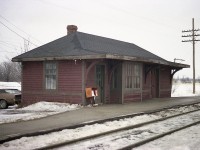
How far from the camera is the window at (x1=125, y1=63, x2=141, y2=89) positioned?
18469mm

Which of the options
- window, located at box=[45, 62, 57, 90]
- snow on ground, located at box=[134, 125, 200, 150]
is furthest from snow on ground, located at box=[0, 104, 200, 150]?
window, located at box=[45, 62, 57, 90]

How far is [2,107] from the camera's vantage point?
63.9ft

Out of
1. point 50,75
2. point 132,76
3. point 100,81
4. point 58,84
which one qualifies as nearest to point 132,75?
point 132,76

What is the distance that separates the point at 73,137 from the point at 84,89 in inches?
298

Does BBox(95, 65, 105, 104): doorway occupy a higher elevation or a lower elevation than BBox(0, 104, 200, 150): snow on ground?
higher

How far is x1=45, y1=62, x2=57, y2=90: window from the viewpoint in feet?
58.0

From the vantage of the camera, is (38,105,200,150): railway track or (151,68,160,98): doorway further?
(151,68,160,98): doorway

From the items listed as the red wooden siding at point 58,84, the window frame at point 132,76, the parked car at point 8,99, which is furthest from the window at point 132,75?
the parked car at point 8,99

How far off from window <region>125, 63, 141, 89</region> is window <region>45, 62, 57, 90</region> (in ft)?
13.7

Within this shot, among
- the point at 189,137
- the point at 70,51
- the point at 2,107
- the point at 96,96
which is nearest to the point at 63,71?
the point at 70,51

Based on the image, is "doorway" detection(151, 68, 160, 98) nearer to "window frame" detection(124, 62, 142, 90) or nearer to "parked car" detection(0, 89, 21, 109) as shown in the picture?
"window frame" detection(124, 62, 142, 90)

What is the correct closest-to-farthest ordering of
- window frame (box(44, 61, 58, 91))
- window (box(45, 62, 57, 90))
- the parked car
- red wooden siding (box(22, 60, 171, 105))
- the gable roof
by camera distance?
the gable roof
red wooden siding (box(22, 60, 171, 105))
window frame (box(44, 61, 58, 91))
window (box(45, 62, 57, 90))
the parked car

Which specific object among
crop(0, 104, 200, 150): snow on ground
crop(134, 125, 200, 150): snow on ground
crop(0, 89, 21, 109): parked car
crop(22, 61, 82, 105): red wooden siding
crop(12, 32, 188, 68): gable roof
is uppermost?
crop(12, 32, 188, 68): gable roof

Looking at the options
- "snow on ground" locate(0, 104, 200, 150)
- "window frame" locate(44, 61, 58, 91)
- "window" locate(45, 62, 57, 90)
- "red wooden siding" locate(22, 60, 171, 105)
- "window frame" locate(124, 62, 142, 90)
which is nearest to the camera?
"snow on ground" locate(0, 104, 200, 150)
